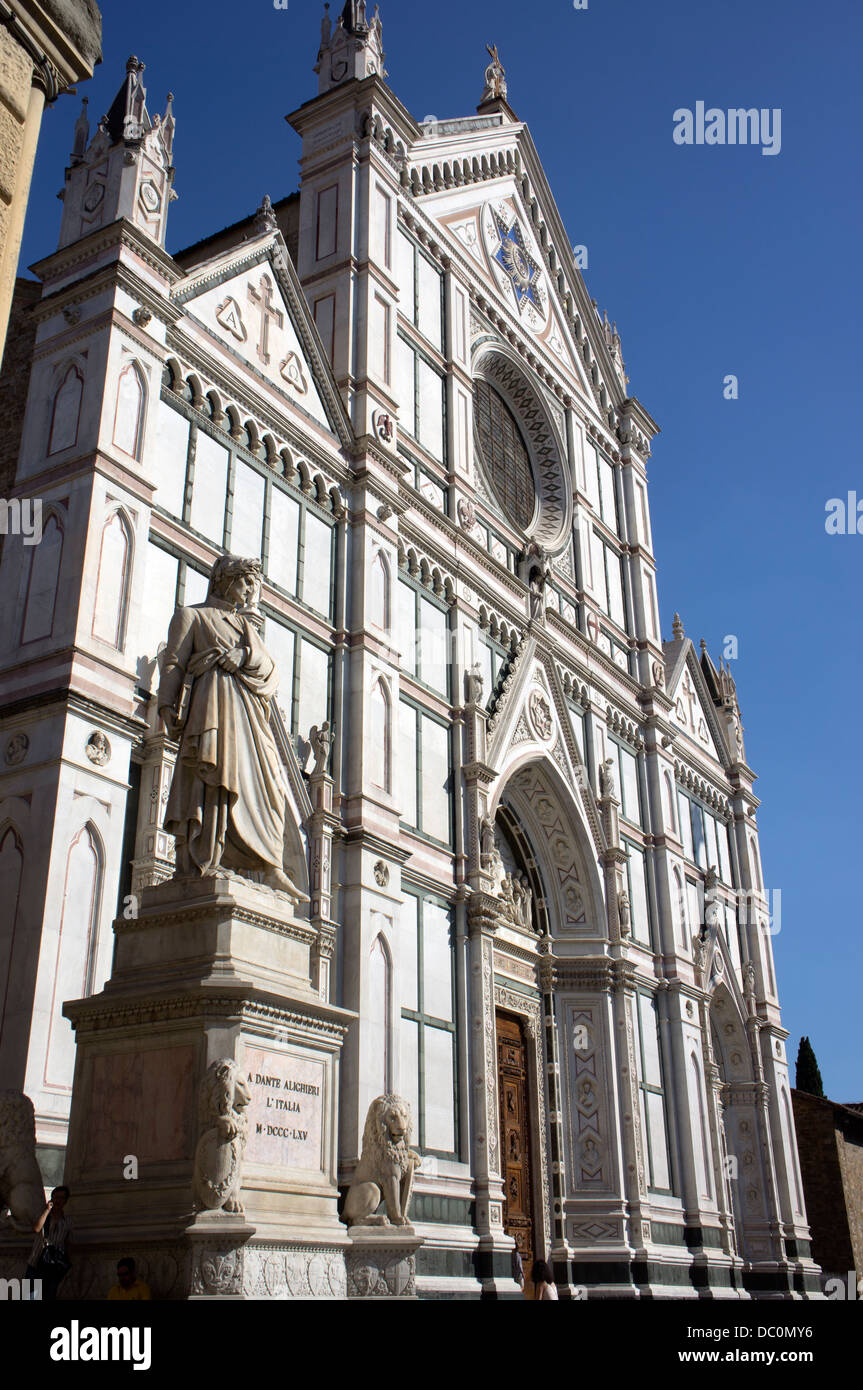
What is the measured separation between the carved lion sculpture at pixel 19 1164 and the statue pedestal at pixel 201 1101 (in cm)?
32

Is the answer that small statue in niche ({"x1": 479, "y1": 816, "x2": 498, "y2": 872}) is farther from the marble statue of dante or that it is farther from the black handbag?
the black handbag

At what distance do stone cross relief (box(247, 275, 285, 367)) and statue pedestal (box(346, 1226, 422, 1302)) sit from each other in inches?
470

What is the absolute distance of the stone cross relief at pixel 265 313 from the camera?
1730 cm

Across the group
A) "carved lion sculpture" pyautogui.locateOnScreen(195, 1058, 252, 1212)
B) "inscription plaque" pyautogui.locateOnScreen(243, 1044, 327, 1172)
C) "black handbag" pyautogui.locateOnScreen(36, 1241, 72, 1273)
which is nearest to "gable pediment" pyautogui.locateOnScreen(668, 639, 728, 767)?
"inscription plaque" pyautogui.locateOnScreen(243, 1044, 327, 1172)

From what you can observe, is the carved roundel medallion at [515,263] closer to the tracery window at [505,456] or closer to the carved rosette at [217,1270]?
the tracery window at [505,456]

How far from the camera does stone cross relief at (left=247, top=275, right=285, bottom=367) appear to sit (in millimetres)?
17297

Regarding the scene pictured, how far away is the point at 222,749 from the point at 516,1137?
539 inches

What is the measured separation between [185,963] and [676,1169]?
1839cm

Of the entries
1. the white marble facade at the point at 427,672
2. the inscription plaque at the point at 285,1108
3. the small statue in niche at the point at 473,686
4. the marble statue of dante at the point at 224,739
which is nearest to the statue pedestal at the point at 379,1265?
the inscription plaque at the point at 285,1108

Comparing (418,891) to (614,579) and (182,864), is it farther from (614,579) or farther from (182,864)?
(614,579)

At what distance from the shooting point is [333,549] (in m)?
17.9

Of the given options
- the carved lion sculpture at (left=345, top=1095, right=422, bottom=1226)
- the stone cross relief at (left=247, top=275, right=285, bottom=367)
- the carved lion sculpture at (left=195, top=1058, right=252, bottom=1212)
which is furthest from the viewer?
the stone cross relief at (left=247, top=275, right=285, bottom=367)

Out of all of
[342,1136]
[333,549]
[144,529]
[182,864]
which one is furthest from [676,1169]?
[182,864]

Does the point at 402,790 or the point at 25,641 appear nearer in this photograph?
the point at 25,641
